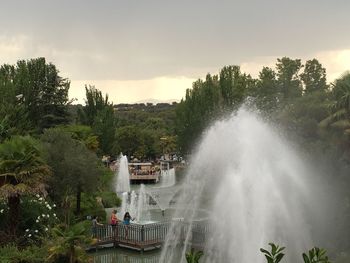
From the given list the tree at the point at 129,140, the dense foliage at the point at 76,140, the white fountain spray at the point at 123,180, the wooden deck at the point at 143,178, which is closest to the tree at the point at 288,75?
the dense foliage at the point at 76,140

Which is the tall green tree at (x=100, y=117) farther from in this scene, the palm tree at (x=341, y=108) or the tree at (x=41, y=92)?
the palm tree at (x=341, y=108)

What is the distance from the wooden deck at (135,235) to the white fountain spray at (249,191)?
6.14 ft

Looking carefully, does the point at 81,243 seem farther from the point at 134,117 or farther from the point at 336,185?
the point at 134,117

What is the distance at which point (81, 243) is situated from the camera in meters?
14.6

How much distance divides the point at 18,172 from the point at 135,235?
18.9 ft

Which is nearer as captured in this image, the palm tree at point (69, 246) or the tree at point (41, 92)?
the palm tree at point (69, 246)

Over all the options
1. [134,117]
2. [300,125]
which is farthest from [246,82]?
[134,117]

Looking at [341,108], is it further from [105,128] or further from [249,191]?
[105,128]

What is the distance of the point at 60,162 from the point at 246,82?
3654 cm

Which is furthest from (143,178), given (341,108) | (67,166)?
(341,108)

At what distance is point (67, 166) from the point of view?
21344 mm

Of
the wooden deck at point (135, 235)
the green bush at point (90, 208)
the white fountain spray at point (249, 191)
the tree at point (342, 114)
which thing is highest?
the tree at point (342, 114)

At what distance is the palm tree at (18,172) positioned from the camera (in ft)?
54.9

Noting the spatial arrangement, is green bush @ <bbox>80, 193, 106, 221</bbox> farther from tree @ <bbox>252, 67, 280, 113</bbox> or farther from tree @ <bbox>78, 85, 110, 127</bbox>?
tree @ <bbox>78, 85, 110, 127</bbox>
